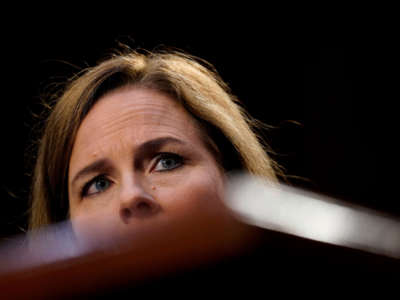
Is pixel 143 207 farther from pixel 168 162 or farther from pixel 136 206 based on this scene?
pixel 168 162

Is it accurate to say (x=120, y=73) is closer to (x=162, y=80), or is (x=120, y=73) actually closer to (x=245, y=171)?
(x=162, y=80)

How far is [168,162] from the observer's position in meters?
0.89

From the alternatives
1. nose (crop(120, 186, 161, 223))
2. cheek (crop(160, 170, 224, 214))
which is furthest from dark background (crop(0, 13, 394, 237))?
nose (crop(120, 186, 161, 223))

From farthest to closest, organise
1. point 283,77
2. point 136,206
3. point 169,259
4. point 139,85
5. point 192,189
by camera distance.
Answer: point 283,77
point 139,85
point 192,189
point 136,206
point 169,259

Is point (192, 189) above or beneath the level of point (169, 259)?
beneath

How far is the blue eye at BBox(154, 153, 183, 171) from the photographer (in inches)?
34.5

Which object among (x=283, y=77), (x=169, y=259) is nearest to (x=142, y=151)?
(x=169, y=259)

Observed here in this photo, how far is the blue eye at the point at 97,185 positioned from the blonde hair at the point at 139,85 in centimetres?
10

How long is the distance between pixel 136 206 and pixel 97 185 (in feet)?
0.57

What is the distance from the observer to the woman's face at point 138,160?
82 centimetres

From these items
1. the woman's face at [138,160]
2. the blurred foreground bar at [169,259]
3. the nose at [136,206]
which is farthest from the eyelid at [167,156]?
the blurred foreground bar at [169,259]

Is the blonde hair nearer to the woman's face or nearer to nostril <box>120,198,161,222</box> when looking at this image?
the woman's face

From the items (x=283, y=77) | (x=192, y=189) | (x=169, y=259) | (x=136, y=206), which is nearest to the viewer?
(x=169, y=259)

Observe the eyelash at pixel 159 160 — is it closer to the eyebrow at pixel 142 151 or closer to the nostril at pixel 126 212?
the eyebrow at pixel 142 151
